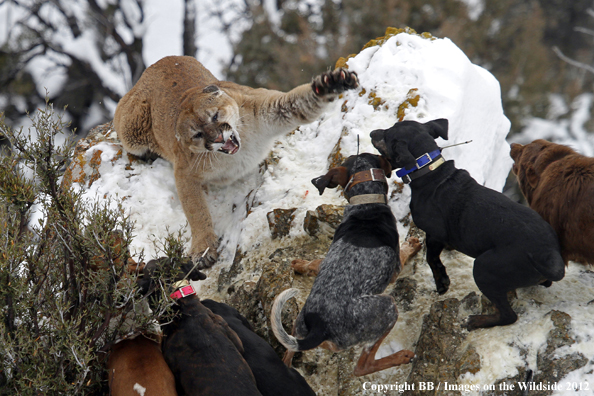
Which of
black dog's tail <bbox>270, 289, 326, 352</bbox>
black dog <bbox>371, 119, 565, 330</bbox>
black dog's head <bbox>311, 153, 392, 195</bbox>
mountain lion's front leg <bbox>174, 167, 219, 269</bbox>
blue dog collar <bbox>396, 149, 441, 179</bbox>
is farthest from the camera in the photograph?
mountain lion's front leg <bbox>174, 167, 219, 269</bbox>

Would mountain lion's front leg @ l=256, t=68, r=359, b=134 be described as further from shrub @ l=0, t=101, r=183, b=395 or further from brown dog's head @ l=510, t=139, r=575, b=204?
shrub @ l=0, t=101, r=183, b=395

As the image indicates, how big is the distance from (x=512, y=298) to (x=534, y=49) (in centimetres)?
1564

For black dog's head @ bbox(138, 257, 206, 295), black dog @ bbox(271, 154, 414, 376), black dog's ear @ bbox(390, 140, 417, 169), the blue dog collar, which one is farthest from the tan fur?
black dog's head @ bbox(138, 257, 206, 295)

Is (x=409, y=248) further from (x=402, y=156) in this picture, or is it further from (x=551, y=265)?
(x=551, y=265)

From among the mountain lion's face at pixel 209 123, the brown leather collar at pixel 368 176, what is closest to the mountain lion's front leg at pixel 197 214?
the mountain lion's face at pixel 209 123

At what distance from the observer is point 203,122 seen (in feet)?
17.7

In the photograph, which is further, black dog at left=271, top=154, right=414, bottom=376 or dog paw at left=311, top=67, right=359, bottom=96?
dog paw at left=311, top=67, right=359, bottom=96

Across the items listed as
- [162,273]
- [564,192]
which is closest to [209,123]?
[162,273]

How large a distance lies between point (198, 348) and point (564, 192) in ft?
10.2

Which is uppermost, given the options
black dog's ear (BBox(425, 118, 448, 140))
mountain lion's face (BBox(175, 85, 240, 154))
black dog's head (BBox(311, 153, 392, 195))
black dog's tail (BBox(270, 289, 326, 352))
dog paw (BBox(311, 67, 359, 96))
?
mountain lion's face (BBox(175, 85, 240, 154))

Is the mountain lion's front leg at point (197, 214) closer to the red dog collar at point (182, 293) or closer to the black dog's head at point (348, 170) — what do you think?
the red dog collar at point (182, 293)

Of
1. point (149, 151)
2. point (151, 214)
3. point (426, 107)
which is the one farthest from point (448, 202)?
point (149, 151)

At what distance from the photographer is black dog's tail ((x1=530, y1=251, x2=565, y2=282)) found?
3.38 meters

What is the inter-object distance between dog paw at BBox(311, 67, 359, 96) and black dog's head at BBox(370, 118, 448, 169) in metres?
0.67
